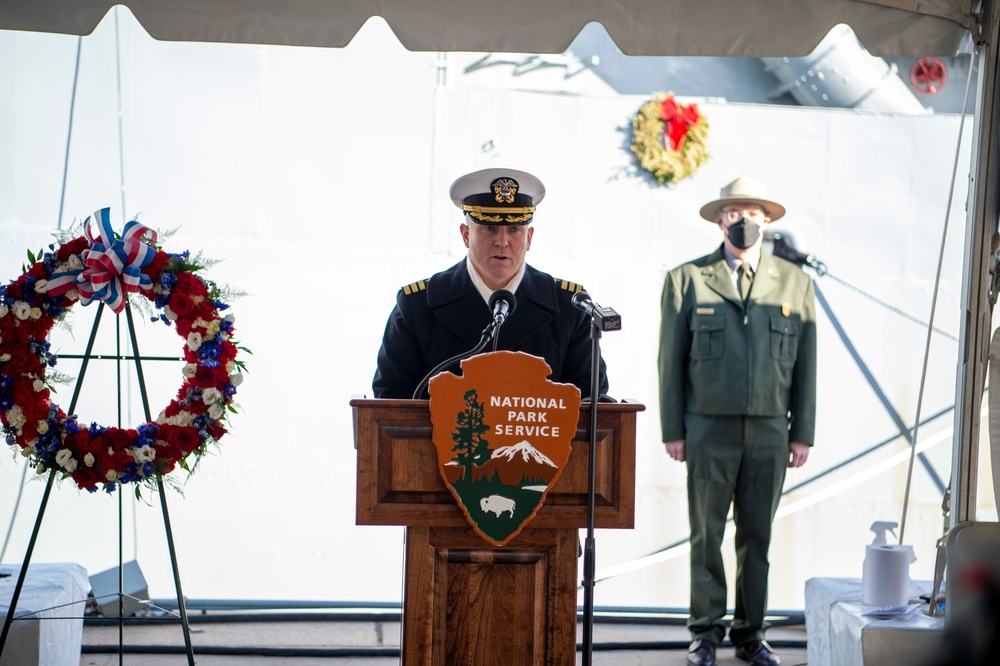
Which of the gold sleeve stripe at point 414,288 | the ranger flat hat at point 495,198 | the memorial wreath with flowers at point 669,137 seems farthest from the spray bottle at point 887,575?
the memorial wreath with flowers at point 669,137

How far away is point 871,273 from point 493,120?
2197 millimetres

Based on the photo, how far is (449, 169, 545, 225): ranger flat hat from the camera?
327 centimetres

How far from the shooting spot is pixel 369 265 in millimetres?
5609

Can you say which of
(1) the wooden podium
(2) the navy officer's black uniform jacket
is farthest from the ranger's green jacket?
(1) the wooden podium

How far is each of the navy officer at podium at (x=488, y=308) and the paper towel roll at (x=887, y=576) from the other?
1.06m

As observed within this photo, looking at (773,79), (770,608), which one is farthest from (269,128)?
(770,608)

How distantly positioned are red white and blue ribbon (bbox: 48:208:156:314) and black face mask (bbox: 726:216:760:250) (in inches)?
94.5

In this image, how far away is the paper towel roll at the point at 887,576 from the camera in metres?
3.38

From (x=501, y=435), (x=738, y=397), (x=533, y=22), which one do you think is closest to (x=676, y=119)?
(x=738, y=397)

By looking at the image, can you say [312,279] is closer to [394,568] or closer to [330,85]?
[330,85]

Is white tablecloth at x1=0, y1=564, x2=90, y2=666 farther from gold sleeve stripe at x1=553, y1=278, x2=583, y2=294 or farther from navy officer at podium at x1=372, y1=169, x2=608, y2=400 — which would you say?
gold sleeve stripe at x1=553, y1=278, x2=583, y2=294

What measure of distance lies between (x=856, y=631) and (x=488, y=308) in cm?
147

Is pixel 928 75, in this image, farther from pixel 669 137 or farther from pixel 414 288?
pixel 414 288

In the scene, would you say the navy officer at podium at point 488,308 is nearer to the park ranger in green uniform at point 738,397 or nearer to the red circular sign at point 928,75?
the park ranger in green uniform at point 738,397
